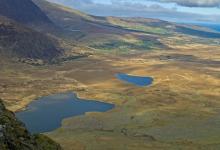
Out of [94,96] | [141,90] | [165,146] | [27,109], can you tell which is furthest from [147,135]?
[141,90]

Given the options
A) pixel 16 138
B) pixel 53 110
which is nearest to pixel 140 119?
pixel 53 110

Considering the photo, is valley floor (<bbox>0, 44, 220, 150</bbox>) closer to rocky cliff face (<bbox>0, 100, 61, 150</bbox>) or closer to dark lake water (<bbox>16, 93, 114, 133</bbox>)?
dark lake water (<bbox>16, 93, 114, 133</bbox>)

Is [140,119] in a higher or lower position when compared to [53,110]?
higher

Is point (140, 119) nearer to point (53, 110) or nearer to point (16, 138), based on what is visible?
point (53, 110)

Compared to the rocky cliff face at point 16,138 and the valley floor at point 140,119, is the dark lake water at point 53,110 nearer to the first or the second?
the valley floor at point 140,119

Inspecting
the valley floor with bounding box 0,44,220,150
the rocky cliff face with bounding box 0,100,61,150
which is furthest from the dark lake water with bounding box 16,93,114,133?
the rocky cliff face with bounding box 0,100,61,150

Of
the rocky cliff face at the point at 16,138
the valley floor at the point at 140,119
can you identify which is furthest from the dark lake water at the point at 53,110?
the rocky cliff face at the point at 16,138
